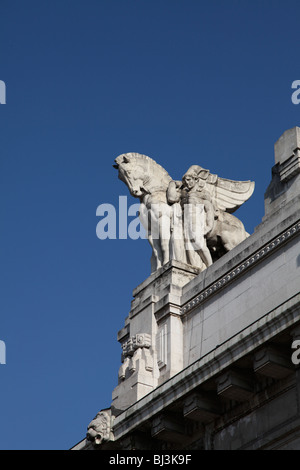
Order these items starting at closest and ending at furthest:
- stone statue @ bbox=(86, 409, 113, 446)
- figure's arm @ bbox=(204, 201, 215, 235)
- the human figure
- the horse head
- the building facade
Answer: the building facade, stone statue @ bbox=(86, 409, 113, 446), the human figure, figure's arm @ bbox=(204, 201, 215, 235), the horse head

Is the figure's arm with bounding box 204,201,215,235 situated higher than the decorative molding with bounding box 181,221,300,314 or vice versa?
the figure's arm with bounding box 204,201,215,235

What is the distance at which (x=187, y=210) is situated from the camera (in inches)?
1064

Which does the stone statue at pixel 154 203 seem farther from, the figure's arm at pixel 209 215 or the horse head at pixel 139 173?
the figure's arm at pixel 209 215

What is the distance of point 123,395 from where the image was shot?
24.4 metres

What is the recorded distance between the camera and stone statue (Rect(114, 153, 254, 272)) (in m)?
26.6

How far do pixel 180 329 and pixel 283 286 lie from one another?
367 cm

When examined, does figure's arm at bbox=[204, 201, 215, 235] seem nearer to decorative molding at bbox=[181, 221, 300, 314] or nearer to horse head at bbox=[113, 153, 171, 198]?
horse head at bbox=[113, 153, 171, 198]

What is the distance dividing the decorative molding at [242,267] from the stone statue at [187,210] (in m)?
1.75

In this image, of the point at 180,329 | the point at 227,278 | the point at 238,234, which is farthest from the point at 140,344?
the point at 238,234

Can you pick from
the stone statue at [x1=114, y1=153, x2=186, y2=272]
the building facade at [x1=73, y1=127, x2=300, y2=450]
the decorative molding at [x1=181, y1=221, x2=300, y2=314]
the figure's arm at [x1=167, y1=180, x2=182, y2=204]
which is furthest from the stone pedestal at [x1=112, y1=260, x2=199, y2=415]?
the figure's arm at [x1=167, y1=180, x2=182, y2=204]

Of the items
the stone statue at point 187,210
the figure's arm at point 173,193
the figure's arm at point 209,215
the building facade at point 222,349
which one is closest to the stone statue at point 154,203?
the stone statue at point 187,210

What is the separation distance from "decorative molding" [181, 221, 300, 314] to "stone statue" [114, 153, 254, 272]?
1.75 meters

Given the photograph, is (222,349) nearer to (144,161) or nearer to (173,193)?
(173,193)

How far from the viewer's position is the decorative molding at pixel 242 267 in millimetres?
22406
